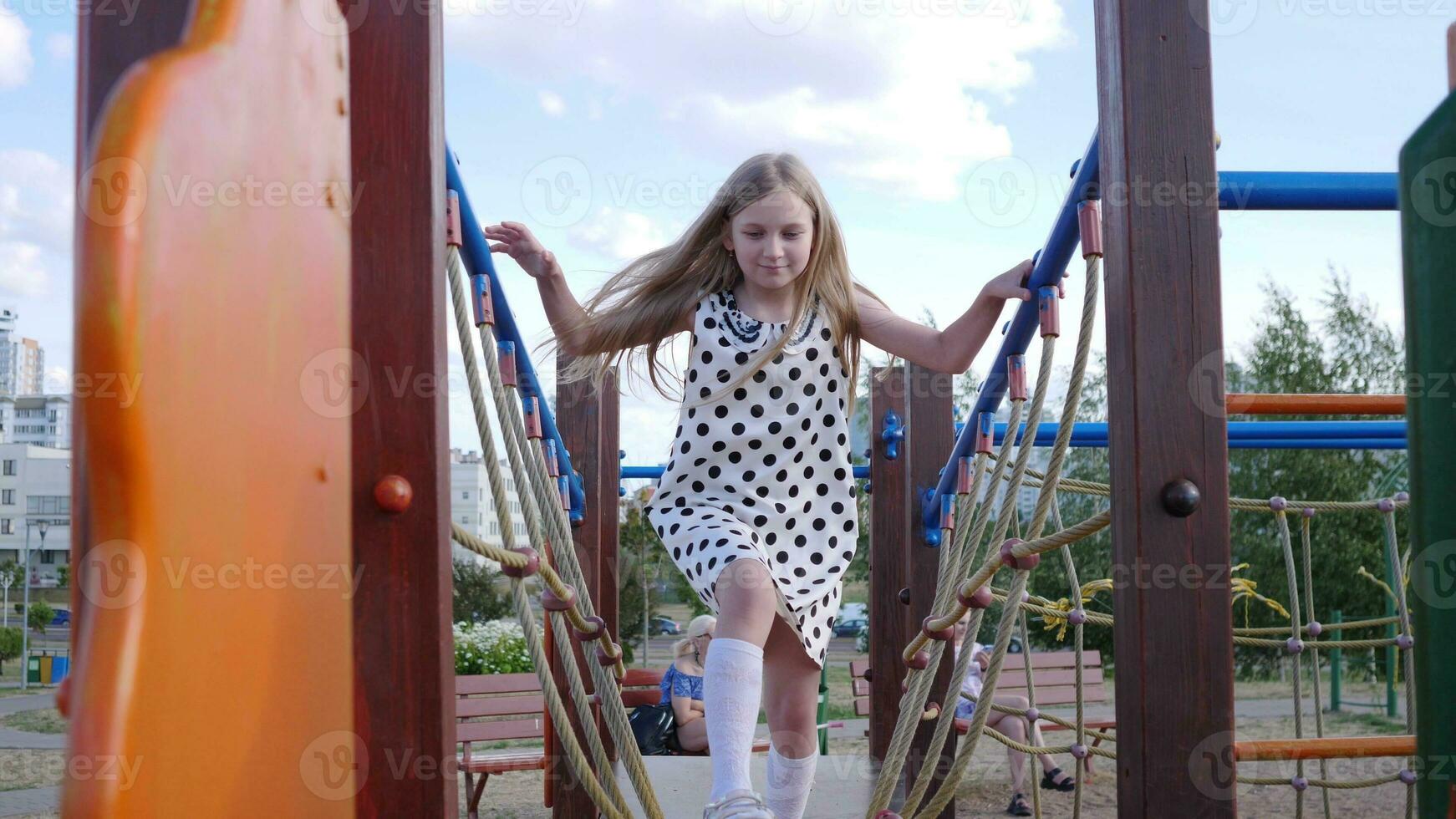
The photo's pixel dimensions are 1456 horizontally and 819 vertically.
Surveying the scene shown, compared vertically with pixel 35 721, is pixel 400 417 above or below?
above

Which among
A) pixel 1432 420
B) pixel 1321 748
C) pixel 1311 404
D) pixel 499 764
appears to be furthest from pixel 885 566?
pixel 499 764

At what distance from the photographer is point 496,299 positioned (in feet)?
7.55

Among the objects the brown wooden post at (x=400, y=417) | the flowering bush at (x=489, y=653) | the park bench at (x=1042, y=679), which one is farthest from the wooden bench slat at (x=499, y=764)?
the brown wooden post at (x=400, y=417)

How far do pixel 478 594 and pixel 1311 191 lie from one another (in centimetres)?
1571

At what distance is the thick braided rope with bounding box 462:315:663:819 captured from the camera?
166 cm

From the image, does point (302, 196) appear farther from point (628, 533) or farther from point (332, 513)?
point (628, 533)

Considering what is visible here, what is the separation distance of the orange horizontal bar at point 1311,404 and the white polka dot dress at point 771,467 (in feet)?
2.62

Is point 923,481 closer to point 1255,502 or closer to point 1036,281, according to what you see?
point 1255,502

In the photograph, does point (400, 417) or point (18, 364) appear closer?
point (400, 417)

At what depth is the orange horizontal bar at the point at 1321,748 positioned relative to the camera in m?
1.58

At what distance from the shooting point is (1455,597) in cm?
81

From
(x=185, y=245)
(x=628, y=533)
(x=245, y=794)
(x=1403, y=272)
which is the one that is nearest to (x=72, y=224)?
(x=185, y=245)

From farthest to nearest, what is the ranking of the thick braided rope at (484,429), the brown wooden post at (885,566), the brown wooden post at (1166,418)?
the brown wooden post at (885,566) → the thick braided rope at (484,429) → the brown wooden post at (1166,418)

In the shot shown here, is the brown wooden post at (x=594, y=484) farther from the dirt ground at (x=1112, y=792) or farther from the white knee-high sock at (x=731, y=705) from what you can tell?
the dirt ground at (x=1112, y=792)
